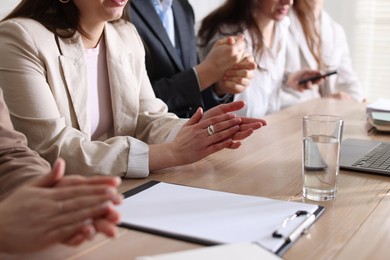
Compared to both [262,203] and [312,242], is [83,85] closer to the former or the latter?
[262,203]

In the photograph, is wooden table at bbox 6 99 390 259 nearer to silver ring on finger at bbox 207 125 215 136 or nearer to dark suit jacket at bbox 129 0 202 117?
silver ring on finger at bbox 207 125 215 136

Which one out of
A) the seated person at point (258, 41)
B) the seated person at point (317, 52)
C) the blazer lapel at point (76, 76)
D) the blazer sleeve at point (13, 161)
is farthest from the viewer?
the seated person at point (317, 52)

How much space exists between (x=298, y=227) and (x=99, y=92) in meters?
0.73

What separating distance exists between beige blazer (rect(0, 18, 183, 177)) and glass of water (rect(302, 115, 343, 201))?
32cm

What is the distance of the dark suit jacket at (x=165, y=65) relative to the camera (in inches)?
68.4

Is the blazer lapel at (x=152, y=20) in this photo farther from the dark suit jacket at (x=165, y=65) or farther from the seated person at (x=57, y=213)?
the seated person at (x=57, y=213)

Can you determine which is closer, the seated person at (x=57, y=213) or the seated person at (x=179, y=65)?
the seated person at (x=57, y=213)

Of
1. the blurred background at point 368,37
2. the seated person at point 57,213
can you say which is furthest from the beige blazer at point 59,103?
the blurred background at point 368,37

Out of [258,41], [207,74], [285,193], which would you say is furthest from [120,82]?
[258,41]

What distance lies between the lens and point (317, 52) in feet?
8.48

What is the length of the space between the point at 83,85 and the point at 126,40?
256 mm

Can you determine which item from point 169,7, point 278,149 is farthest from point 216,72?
point 278,149

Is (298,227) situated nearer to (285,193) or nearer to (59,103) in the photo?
(285,193)

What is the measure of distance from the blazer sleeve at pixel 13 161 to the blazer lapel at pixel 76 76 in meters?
0.27
